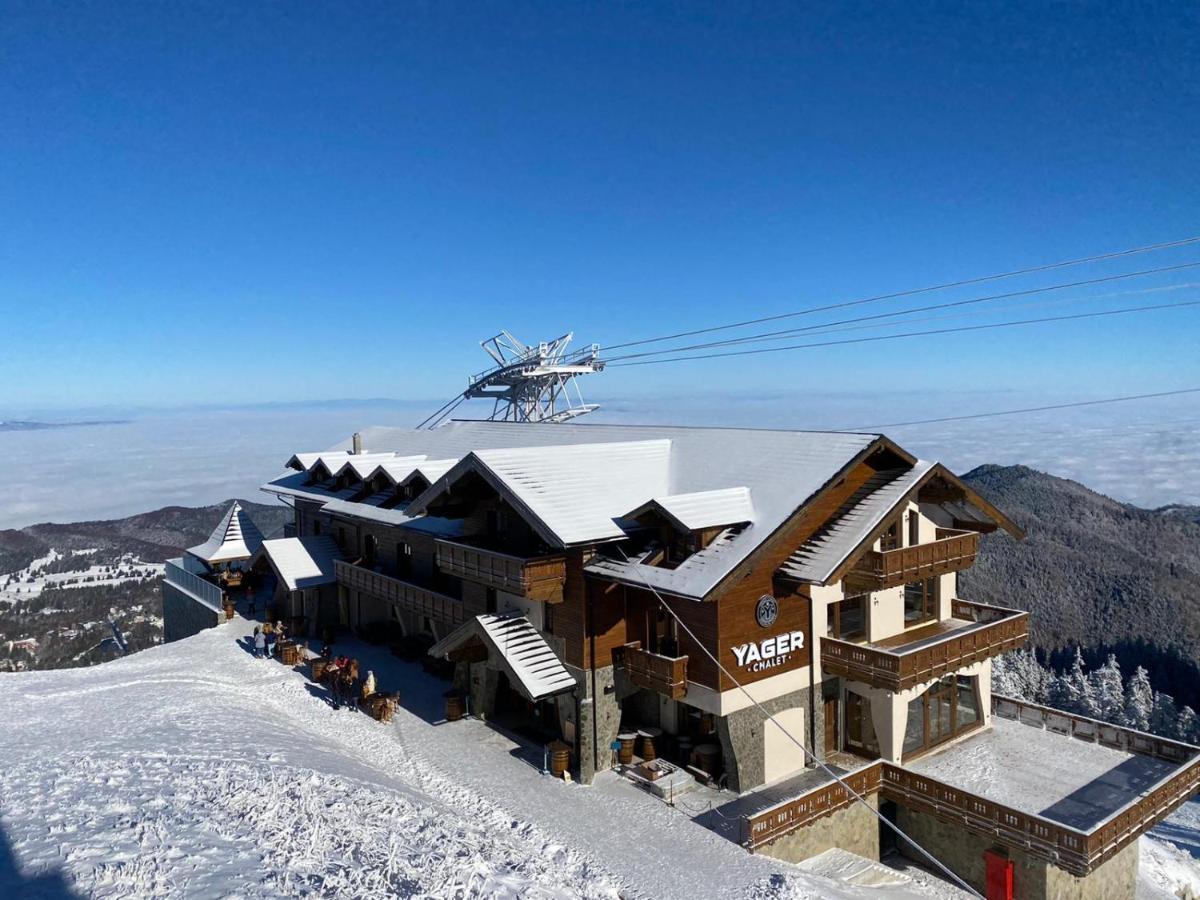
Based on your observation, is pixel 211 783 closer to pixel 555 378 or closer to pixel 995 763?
pixel 995 763

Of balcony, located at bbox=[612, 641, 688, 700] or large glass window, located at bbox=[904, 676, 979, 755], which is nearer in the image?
balcony, located at bbox=[612, 641, 688, 700]

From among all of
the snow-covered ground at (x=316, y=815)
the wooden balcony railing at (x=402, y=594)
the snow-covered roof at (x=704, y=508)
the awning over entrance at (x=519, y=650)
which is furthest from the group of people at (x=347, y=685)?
the snow-covered roof at (x=704, y=508)

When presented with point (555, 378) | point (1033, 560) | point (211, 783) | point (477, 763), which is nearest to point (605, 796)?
point (477, 763)

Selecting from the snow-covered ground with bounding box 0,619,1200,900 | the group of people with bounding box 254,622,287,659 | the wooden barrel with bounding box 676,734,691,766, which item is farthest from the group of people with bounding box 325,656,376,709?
the wooden barrel with bounding box 676,734,691,766

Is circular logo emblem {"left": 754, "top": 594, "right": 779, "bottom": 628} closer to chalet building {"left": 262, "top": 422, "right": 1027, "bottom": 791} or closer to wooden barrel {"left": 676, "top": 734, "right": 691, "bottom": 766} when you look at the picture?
chalet building {"left": 262, "top": 422, "right": 1027, "bottom": 791}

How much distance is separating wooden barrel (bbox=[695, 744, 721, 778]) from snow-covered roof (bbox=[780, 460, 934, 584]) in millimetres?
5637

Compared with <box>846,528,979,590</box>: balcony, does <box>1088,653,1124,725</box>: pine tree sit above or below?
below

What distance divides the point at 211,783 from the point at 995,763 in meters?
21.5

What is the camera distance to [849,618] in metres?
23.7

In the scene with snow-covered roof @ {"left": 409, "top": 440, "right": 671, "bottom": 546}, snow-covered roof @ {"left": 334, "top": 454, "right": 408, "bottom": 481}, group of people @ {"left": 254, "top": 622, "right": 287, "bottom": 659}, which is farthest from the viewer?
snow-covered roof @ {"left": 334, "top": 454, "right": 408, "bottom": 481}

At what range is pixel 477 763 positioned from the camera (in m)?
22.1

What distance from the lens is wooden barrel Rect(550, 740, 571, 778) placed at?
21.4 metres

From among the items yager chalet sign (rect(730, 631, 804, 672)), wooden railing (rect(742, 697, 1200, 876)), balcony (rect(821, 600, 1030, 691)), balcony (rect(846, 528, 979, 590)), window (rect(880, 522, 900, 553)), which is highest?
window (rect(880, 522, 900, 553))

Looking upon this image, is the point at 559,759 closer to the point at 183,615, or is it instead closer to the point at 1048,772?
the point at 1048,772
